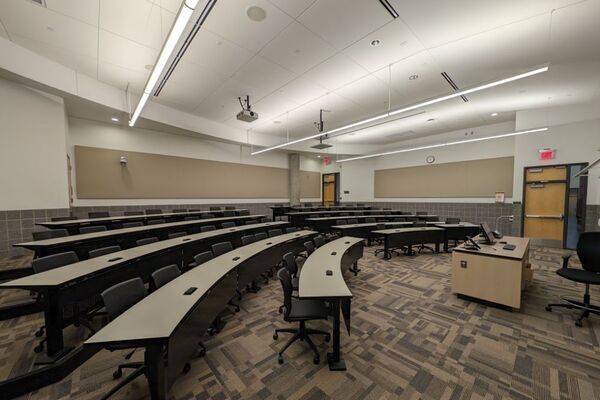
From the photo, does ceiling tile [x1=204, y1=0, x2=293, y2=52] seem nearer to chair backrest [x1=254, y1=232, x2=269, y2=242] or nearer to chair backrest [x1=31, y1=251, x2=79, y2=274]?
chair backrest [x1=254, y1=232, x2=269, y2=242]

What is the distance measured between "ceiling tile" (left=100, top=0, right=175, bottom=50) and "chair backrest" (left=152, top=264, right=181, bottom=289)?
3467 millimetres

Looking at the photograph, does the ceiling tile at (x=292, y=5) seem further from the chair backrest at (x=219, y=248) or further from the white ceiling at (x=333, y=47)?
the chair backrest at (x=219, y=248)

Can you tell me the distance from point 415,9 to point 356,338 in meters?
4.26

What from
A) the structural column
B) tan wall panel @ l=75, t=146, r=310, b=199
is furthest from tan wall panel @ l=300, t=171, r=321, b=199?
tan wall panel @ l=75, t=146, r=310, b=199

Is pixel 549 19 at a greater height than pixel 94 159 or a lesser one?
greater

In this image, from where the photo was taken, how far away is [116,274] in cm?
272

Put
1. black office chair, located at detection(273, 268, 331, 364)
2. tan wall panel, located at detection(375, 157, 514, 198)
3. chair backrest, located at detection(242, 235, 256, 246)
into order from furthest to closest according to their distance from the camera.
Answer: tan wall panel, located at detection(375, 157, 514, 198), chair backrest, located at detection(242, 235, 256, 246), black office chair, located at detection(273, 268, 331, 364)

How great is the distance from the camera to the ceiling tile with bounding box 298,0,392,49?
3.01 m

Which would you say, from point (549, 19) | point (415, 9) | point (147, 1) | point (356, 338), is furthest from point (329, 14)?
point (356, 338)

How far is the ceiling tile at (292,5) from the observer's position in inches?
116

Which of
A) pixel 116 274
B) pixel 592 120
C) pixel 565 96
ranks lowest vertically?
pixel 116 274

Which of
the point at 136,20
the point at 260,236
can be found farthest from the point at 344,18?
the point at 260,236

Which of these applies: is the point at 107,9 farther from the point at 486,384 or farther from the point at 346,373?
the point at 486,384

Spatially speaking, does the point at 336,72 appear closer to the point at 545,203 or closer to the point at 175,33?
the point at 175,33
